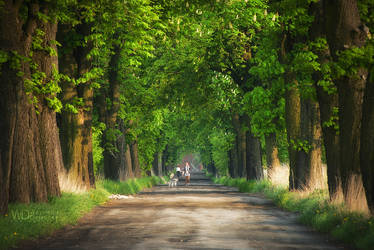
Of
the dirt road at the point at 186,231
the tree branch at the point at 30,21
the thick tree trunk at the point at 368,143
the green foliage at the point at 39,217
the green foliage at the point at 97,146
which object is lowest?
the dirt road at the point at 186,231

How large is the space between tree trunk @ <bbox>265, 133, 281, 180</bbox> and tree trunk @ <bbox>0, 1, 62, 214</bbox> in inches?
708

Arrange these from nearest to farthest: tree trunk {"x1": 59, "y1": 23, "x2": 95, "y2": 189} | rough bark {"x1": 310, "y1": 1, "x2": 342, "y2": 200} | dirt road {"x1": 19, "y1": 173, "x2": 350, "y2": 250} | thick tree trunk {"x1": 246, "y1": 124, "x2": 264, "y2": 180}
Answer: dirt road {"x1": 19, "y1": 173, "x2": 350, "y2": 250} < rough bark {"x1": 310, "y1": 1, "x2": 342, "y2": 200} < tree trunk {"x1": 59, "y1": 23, "x2": 95, "y2": 189} < thick tree trunk {"x1": 246, "y1": 124, "x2": 264, "y2": 180}

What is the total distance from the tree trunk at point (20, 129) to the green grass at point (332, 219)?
7.20m

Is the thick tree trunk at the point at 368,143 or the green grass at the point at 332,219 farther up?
the thick tree trunk at the point at 368,143

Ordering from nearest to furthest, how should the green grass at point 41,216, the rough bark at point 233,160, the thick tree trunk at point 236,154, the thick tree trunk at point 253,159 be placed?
the green grass at point 41,216, the thick tree trunk at point 253,159, the thick tree trunk at point 236,154, the rough bark at point 233,160

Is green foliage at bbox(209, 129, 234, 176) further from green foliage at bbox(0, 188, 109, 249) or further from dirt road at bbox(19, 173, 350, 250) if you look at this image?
green foliage at bbox(0, 188, 109, 249)

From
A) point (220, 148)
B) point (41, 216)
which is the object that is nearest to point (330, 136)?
point (41, 216)

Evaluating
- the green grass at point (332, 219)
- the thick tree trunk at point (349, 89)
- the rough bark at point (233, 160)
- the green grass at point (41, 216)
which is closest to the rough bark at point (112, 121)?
the green grass at point (41, 216)

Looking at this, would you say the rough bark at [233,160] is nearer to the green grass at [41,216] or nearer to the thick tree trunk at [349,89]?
the green grass at [41,216]

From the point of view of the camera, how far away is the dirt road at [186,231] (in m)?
13.0

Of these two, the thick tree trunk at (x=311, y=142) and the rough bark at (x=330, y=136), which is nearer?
the rough bark at (x=330, y=136)

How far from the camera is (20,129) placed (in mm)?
17656

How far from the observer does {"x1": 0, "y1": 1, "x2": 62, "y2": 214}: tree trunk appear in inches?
636

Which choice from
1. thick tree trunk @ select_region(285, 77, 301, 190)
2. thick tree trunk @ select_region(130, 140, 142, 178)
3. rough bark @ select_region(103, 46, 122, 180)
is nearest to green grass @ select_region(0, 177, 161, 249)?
thick tree trunk @ select_region(285, 77, 301, 190)
